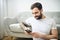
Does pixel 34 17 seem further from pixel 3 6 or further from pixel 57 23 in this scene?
pixel 3 6

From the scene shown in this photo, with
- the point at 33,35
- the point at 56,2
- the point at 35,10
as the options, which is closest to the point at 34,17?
the point at 35,10

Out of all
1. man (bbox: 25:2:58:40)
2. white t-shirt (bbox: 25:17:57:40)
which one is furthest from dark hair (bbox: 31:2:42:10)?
white t-shirt (bbox: 25:17:57:40)

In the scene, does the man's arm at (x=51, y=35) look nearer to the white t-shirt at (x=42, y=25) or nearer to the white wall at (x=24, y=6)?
the white t-shirt at (x=42, y=25)

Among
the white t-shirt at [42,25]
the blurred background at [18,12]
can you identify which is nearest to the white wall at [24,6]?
the blurred background at [18,12]

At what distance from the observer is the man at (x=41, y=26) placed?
996mm

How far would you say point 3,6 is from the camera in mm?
1196

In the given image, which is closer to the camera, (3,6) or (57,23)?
(57,23)

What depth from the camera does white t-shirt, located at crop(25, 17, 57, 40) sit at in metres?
1.00

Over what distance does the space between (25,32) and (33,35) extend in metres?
0.09

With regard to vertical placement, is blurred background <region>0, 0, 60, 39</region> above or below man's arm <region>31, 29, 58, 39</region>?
above

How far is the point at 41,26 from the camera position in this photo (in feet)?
3.32

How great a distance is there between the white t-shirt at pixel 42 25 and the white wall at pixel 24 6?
5.0 inches

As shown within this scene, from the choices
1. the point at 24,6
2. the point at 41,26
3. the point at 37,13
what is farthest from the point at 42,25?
the point at 24,6

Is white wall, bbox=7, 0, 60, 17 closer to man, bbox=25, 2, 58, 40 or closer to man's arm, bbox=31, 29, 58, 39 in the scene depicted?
man, bbox=25, 2, 58, 40
